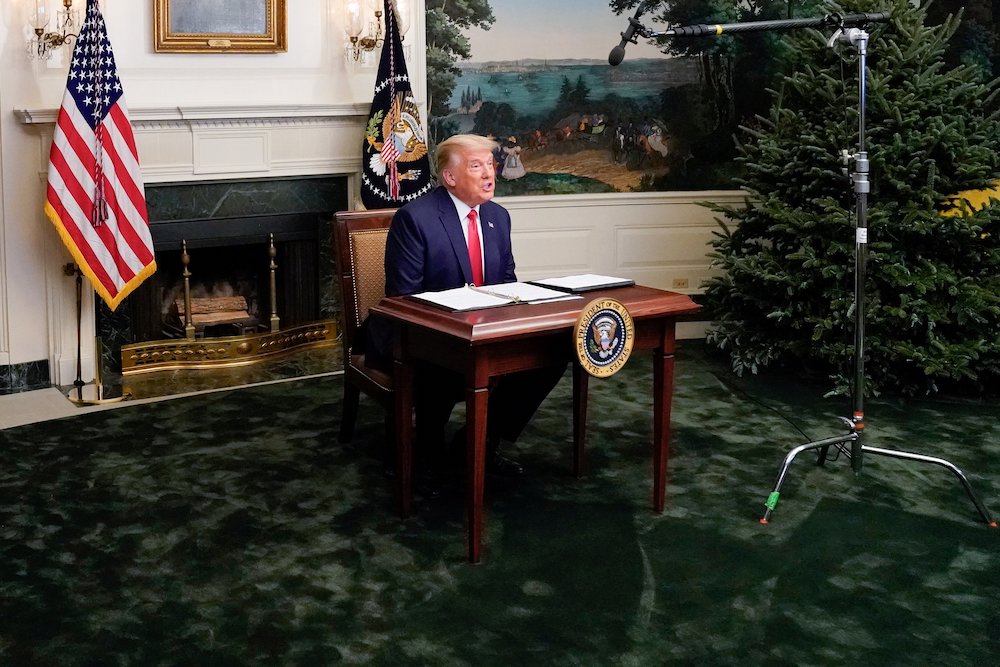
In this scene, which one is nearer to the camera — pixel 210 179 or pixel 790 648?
pixel 790 648

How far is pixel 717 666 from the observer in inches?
130

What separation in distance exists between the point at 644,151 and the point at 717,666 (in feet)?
16.2

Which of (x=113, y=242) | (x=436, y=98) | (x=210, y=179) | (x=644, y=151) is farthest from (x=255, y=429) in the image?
(x=644, y=151)

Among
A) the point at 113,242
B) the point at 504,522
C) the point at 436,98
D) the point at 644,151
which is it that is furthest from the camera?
the point at 644,151

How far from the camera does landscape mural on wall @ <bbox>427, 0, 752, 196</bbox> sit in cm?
729

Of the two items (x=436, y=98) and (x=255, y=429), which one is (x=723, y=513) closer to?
(x=255, y=429)

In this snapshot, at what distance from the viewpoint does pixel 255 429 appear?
5.59m

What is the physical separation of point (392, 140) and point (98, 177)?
166 cm

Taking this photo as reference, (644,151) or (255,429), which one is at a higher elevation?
(644,151)

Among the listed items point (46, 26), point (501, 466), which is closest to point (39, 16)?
point (46, 26)

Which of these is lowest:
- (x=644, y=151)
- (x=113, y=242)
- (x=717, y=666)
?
(x=717, y=666)

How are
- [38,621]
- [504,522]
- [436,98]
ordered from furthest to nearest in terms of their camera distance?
[436,98], [504,522], [38,621]

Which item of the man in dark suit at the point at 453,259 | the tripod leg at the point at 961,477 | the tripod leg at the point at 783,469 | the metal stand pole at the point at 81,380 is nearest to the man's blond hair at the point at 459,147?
the man in dark suit at the point at 453,259

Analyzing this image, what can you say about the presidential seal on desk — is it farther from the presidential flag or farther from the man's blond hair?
the presidential flag
